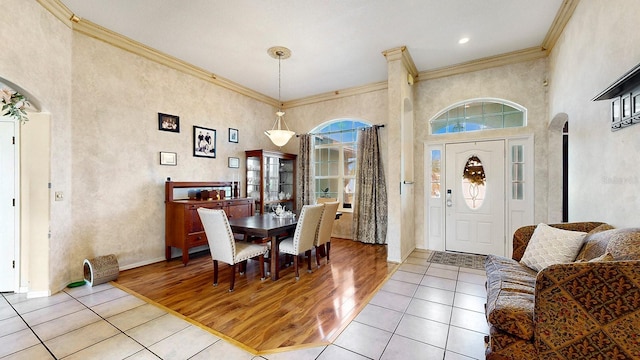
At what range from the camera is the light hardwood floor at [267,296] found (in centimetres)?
220

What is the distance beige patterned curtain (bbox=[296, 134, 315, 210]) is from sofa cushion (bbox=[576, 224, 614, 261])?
14.7 ft

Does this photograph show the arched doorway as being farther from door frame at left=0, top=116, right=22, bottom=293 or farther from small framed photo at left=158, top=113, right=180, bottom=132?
small framed photo at left=158, top=113, right=180, bottom=132

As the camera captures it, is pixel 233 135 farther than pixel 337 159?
No

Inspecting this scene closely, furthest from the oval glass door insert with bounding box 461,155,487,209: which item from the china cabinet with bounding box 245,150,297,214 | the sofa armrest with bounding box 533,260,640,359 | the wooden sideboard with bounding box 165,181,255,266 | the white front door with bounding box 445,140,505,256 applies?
the wooden sideboard with bounding box 165,181,255,266

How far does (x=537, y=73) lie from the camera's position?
3.93 m

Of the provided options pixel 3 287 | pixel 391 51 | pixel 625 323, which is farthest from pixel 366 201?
pixel 3 287

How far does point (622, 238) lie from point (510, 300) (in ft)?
2.52

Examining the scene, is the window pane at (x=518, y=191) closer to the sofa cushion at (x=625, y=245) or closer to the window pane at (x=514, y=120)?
the window pane at (x=514, y=120)

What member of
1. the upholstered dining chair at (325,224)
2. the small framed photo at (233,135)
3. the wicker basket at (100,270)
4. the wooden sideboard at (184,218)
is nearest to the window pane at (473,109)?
the upholstered dining chair at (325,224)

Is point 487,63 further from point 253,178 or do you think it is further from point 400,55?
point 253,178

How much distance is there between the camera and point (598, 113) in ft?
7.65

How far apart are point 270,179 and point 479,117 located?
410 cm

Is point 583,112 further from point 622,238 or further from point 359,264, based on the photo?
point 359,264

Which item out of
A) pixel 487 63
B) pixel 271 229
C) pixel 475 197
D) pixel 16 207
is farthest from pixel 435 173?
pixel 16 207
